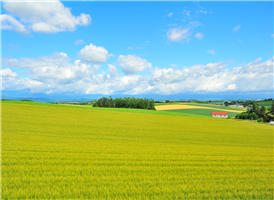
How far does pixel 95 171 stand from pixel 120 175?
119 centimetres

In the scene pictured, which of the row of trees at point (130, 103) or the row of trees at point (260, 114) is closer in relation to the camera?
the row of trees at point (260, 114)

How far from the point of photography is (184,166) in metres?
7.98

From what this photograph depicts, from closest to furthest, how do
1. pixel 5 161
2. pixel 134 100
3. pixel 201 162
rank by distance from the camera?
pixel 5 161
pixel 201 162
pixel 134 100

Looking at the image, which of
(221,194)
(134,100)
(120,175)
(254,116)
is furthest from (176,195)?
(134,100)

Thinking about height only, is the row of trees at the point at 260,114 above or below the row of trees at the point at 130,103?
below

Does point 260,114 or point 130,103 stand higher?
point 130,103

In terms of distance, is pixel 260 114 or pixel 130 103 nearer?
pixel 260 114

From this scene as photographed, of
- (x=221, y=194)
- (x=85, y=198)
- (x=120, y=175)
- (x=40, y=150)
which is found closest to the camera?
(x=85, y=198)

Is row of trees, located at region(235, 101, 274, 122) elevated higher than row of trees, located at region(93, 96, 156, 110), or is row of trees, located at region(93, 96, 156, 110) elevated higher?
row of trees, located at region(93, 96, 156, 110)

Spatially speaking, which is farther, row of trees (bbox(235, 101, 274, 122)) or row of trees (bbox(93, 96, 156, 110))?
row of trees (bbox(93, 96, 156, 110))

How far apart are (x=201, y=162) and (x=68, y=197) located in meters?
7.24

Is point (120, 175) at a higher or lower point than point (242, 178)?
higher

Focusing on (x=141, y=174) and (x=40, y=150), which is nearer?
(x=141, y=174)

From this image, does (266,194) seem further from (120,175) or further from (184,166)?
(120,175)
